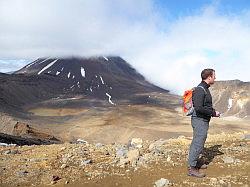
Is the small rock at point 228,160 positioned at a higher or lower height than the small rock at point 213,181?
higher

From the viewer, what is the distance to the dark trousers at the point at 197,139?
10.2m

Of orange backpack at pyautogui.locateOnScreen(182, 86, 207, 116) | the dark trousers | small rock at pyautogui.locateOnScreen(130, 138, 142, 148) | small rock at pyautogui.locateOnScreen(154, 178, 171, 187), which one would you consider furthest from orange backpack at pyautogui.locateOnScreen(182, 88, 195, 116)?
small rock at pyautogui.locateOnScreen(130, 138, 142, 148)

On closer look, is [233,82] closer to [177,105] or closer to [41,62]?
[177,105]

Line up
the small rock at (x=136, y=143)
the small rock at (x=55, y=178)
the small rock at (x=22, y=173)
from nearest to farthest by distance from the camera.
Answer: the small rock at (x=55, y=178) < the small rock at (x=22, y=173) < the small rock at (x=136, y=143)

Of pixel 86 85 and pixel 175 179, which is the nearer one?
pixel 175 179

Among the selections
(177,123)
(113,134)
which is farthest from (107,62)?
(113,134)

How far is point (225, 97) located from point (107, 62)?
66.5 metres

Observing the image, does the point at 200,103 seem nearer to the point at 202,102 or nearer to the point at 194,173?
the point at 202,102

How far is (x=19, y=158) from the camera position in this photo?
514 inches

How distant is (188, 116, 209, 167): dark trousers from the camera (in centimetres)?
1020

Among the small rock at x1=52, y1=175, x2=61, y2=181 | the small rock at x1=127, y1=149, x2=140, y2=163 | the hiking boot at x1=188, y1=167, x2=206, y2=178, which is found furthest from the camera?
the small rock at x1=127, y1=149, x2=140, y2=163

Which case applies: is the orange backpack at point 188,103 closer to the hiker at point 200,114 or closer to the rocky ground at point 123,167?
the hiker at point 200,114

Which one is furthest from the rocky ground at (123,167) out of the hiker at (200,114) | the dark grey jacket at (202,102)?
the dark grey jacket at (202,102)

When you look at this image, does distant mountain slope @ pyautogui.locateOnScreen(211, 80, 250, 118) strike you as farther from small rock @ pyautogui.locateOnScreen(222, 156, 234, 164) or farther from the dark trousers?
the dark trousers
